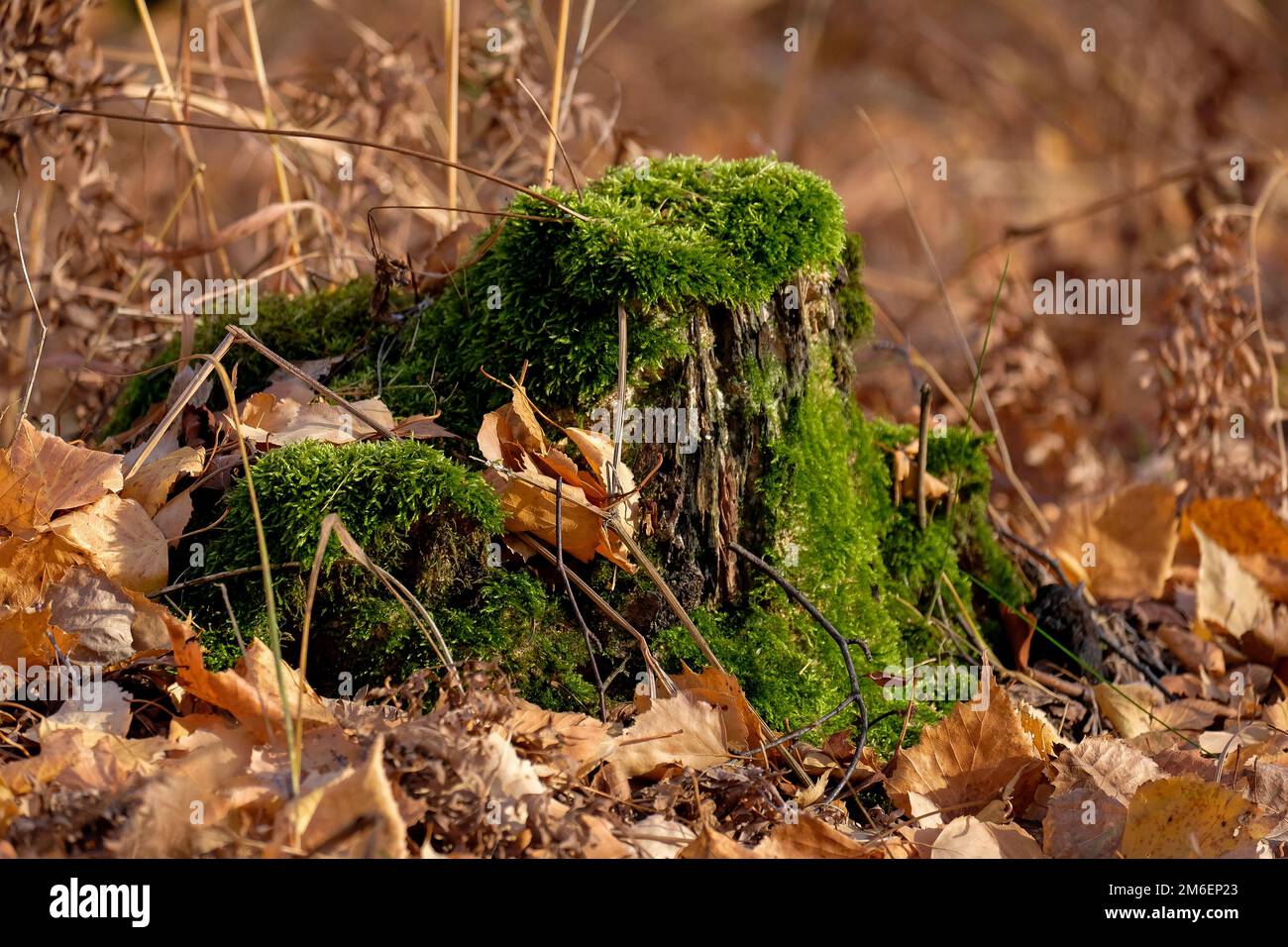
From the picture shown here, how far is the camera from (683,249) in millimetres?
2176

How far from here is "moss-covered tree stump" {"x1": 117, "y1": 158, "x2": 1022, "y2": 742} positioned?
2021mm

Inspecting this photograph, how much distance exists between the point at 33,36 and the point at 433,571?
8.18 feet

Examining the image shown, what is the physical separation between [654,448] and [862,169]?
744cm

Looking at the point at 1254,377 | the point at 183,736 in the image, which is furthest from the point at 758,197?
the point at 1254,377

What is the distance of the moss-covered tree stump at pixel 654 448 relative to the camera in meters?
2.02

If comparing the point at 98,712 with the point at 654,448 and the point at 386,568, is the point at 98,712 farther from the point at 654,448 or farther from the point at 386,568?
the point at 654,448

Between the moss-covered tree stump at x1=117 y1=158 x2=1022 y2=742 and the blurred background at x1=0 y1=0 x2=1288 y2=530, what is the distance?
408 millimetres

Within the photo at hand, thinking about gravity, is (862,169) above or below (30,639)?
above

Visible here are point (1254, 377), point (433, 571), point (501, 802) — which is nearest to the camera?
point (501, 802)

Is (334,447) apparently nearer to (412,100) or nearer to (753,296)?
(753,296)

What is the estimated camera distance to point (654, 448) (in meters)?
2.23

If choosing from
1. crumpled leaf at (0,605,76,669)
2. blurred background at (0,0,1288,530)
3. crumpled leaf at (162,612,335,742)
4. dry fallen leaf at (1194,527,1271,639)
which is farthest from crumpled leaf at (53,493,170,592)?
dry fallen leaf at (1194,527,1271,639)

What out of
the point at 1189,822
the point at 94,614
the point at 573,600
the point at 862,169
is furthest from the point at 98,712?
the point at 862,169

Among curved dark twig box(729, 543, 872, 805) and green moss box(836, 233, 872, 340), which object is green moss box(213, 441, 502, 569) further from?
green moss box(836, 233, 872, 340)
